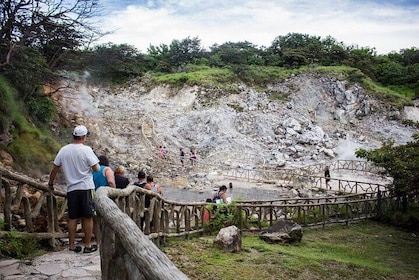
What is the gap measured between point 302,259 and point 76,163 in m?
4.98

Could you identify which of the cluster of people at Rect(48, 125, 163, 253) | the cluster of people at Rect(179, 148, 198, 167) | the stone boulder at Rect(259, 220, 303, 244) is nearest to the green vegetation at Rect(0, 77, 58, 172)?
the stone boulder at Rect(259, 220, 303, 244)

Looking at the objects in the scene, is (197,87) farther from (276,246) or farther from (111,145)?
(276,246)

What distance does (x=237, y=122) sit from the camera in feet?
105

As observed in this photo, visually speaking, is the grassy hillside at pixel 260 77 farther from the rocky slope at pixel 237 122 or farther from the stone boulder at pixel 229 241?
the stone boulder at pixel 229 241

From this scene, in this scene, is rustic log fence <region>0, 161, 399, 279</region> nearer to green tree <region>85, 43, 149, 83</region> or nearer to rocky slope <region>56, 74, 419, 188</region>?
rocky slope <region>56, 74, 419, 188</region>

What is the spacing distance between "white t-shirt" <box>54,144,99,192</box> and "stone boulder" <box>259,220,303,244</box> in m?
5.80

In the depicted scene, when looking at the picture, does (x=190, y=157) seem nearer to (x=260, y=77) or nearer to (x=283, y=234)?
(x=260, y=77)

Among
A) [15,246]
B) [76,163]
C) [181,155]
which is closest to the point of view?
[15,246]

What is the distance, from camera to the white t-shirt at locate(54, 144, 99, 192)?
4.78m

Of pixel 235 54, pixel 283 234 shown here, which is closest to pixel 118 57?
pixel 235 54

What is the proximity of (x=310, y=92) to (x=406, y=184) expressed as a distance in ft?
84.0

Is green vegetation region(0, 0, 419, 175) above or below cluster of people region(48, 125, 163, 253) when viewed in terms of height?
above

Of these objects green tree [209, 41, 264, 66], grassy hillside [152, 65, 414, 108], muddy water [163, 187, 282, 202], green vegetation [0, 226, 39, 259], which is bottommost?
muddy water [163, 187, 282, 202]

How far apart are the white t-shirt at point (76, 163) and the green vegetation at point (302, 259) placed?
2367 millimetres
